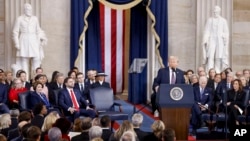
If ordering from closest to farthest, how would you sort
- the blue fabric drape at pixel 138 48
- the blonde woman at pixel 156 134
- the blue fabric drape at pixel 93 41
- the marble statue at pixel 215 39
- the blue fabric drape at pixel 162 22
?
the blonde woman at pixel 156 134 → the marble statue at pixel 215 39 → the blue fabric drape at pixel 162 22 → the blue fabric drape at pixel 93 41 → the blue fabric drape at pixel 138 48

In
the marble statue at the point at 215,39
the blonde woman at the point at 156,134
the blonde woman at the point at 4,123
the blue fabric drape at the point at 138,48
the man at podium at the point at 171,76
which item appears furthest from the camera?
the blue fabric drape at the point at 138,48

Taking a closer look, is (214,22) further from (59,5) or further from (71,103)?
(71,103)

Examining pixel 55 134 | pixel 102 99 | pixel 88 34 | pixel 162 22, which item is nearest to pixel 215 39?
pixel 162 22

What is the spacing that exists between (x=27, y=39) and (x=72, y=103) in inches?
121

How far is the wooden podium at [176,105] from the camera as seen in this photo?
9055 mm

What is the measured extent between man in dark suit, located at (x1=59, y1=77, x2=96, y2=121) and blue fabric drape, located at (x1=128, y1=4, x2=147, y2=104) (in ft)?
14.6

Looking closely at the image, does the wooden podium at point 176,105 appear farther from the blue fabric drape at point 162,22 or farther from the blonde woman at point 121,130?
the blue fabric drape at point 162,22

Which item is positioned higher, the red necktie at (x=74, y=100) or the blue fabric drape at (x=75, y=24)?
the blue fabric drape at (x=75, y=24)

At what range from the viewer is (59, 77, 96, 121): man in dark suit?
9.97 metres

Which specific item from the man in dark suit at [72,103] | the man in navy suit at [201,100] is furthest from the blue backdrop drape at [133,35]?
the man in dark suit at [72,103]

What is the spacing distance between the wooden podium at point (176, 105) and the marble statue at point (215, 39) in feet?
14.7

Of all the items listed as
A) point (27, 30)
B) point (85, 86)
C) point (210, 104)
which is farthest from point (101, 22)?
point (210, 104)

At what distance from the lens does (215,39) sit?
13.4 metres

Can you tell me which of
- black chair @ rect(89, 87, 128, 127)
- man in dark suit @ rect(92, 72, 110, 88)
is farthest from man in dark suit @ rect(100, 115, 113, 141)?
man in dark suit @ rect(92, 72, 110, 88)
